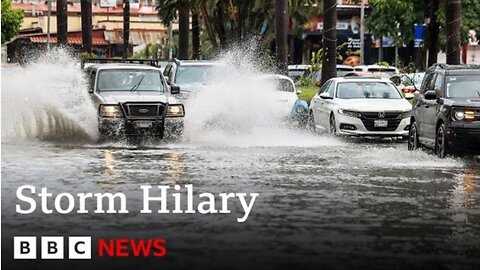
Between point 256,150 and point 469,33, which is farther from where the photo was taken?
point 469,33

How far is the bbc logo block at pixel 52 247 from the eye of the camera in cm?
1036

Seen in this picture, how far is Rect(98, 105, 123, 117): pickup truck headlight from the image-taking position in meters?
24.7

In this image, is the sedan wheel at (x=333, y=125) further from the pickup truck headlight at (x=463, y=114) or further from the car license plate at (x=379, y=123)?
the pickup truck headlight at (x=463, y=114)

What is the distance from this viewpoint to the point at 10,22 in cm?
10806

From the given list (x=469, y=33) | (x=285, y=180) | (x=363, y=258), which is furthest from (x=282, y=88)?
(x=469, y=33)

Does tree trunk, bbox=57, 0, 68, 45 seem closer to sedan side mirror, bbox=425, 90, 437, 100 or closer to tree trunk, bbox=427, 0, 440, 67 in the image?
tree trunk, bbox=427, 0, 440, 67

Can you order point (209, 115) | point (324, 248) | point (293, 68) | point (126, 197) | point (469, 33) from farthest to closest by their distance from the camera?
point (469, 33)
point (293, 68)
point (209, 115)
point (126, 197)
point (324, 248)

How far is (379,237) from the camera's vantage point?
11.8 metres

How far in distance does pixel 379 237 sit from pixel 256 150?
1189 centimetres

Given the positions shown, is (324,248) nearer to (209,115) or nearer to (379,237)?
(379,237)

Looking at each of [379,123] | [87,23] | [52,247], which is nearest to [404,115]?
[379,123]

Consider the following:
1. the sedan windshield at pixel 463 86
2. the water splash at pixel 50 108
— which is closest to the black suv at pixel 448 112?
the sedan windshield at pixel 463 86

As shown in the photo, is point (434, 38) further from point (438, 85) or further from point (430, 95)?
point (430, 95)

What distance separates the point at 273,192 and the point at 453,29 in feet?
57.0
